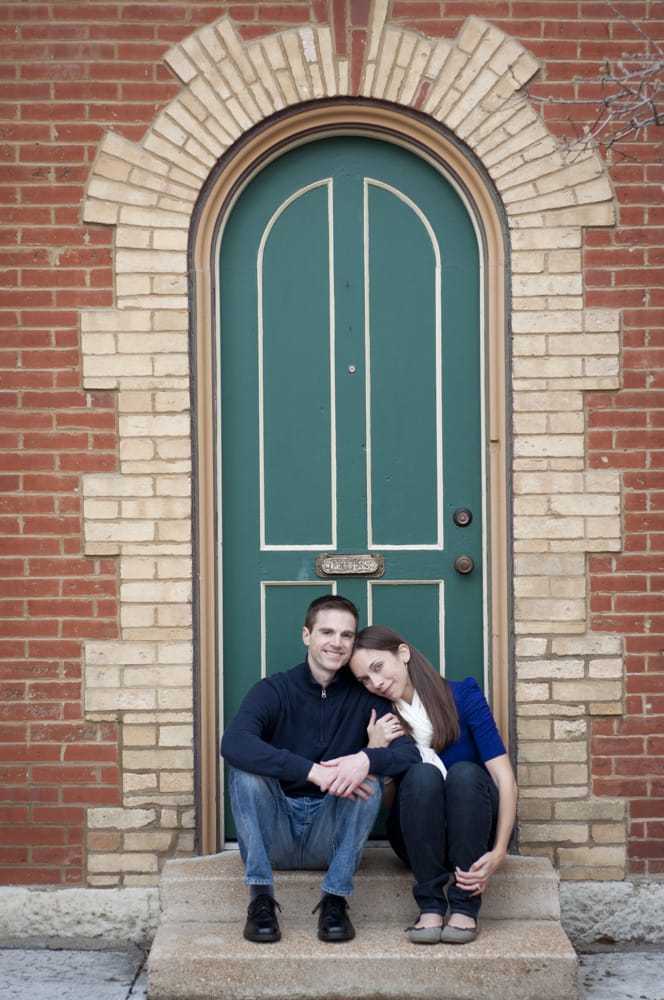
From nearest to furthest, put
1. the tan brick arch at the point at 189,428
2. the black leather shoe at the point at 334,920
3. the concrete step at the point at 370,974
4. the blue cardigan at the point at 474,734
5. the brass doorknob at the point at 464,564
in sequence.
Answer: the concrete step at the point at 370,974
the black leather shoe at the point at 334,920
the blue cardigan at the point at 474,734
the tan brick arch at the point at 189,428
the brass doorknob at the point at 464,564

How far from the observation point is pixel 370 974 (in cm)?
363

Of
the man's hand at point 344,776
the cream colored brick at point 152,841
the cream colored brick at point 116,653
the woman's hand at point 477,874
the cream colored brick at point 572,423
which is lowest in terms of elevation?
the cream colored brick at point 152,841

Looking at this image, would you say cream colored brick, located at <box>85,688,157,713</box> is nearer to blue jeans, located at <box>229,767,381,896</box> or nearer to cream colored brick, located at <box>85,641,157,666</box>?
cream colored brick, located at <box>85,641,157,666</box>

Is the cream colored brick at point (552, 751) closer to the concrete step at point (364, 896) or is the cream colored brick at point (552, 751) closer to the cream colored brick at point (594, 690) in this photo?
the cream colored brick at point (594, 690)

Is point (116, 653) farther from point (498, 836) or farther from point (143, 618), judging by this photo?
point (498, 836)

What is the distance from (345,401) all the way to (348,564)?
27.0 inches

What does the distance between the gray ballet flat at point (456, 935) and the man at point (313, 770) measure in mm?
326

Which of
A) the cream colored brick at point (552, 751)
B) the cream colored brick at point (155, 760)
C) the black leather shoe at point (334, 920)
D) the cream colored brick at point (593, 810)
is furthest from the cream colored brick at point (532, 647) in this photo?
the cream colored brick at point (155, 760)

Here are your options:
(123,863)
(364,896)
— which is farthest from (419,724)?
(123,863)

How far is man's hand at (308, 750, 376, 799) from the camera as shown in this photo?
147 inches

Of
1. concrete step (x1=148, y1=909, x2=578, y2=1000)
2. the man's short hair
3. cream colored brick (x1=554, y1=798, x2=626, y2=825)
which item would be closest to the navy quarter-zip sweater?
the man's short hair

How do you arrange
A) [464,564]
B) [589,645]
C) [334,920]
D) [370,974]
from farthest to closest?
[464,564]
[589,645]
[334,920]
[370,974]

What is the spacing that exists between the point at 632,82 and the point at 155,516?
8.43 feet

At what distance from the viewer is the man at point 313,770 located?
3.76 meters
